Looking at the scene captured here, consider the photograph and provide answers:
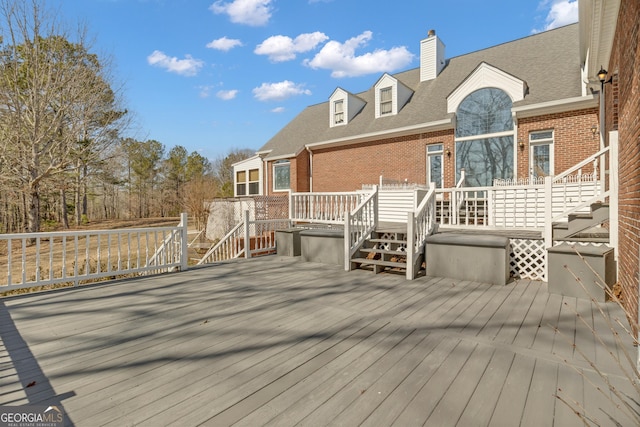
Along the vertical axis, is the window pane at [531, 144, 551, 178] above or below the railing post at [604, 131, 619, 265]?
above

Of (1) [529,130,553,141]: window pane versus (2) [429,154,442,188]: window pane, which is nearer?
(1) [529,130,553,141]: window pane

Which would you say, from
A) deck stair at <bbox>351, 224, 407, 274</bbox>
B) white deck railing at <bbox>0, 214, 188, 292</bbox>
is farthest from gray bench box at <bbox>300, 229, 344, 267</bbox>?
white deck railing at <bbox>0, 214, 188, 292</bbox>

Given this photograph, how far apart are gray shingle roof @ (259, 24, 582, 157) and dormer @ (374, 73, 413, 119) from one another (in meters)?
0.30

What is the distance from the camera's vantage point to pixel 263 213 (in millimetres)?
12953

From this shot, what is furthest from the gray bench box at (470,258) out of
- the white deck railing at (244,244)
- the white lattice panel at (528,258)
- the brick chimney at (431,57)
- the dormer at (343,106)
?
the dormer at (343,106)

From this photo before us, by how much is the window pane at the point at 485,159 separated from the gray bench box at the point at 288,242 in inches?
268

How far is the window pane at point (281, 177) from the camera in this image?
55.7 feet

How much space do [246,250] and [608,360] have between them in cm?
679

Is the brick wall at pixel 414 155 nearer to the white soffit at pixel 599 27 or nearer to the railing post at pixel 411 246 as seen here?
the white soffit at pixel 599 27

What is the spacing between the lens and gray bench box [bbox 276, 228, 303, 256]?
778 cm

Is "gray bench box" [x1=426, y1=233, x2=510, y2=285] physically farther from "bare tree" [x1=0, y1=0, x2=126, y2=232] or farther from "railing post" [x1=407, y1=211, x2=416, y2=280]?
"bare tree" [x1=0, y1=0, x2=126, y2=232]

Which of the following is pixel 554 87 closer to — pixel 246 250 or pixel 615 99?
pixel 615 99

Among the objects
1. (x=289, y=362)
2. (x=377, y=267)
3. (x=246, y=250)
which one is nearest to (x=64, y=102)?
(x=246, y=250)

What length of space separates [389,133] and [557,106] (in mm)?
5544
